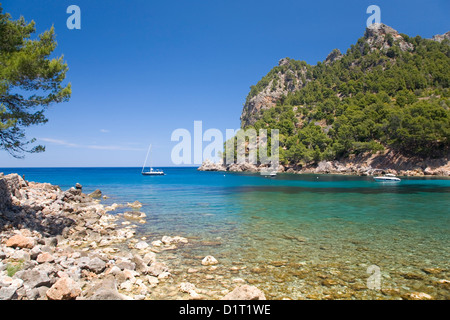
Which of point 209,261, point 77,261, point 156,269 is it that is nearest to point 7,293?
point 77,261

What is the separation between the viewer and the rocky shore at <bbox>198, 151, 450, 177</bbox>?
7025 cm

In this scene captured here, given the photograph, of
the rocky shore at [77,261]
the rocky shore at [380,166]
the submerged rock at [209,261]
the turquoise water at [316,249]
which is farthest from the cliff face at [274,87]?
the submerged rock at [209,261]

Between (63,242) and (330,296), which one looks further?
(63,242)

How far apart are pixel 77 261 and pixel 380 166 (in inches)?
3640

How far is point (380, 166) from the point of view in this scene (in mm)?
82062

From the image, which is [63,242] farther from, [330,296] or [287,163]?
[287,163]

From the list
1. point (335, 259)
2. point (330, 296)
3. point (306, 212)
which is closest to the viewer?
point (330, 296)

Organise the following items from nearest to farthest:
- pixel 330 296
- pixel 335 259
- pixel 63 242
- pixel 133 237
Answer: pixel 330 296, pixel 335 259, pixel 63 242, pixel 133 237

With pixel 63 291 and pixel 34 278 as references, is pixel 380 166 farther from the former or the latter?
pixel 34 278

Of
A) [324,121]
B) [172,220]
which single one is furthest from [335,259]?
[324,121]

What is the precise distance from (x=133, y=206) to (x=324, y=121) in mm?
117006

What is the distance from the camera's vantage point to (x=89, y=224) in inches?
595

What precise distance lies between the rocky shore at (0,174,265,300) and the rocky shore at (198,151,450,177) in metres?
82.1

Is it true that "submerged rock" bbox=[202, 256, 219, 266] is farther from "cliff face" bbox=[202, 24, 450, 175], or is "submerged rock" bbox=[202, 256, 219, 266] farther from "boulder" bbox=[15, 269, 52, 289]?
"cliff face" bbox=[202, 24, 450, 175]
